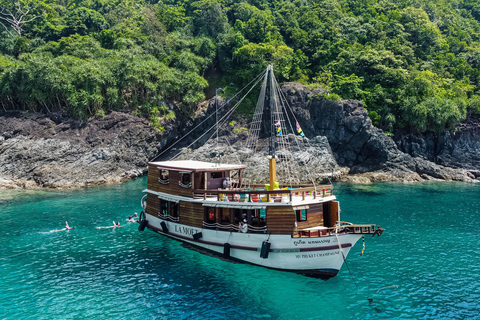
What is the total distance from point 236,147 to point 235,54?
62.4 feet

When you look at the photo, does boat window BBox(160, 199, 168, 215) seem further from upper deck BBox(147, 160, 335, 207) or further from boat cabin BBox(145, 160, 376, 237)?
upper deck BBox(147, 160, 335, 207)

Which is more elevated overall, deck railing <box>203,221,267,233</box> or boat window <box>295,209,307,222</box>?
boat window <box>295,209,307,222</box>

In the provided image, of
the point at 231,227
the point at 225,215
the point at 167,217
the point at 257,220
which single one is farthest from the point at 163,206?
the point at 257,220

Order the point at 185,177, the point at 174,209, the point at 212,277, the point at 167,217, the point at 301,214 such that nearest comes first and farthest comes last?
the point at 212,277
the point at 301,214
the point at 185,177
the point at 174,209
the point at 167,217

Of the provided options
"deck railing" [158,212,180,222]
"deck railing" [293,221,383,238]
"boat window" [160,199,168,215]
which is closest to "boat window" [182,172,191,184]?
"deck railing" [158,212,180,222]

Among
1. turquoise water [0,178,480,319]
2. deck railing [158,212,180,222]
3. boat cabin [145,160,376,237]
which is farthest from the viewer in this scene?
deck railing [158,212,180,222]

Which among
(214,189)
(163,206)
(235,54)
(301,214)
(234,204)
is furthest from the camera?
(235,54)

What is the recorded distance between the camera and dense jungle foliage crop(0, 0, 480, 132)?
52.0m

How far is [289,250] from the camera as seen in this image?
18.9 metres

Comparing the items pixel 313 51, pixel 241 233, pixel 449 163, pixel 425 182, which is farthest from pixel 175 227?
pixel 313 51

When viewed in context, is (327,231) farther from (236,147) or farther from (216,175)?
(236,147)

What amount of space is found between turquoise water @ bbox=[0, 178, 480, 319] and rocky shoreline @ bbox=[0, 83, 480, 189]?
16816 mm

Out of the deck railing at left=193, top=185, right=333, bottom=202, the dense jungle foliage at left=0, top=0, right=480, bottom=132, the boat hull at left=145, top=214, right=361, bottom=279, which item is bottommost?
the boat hull at left=145, top=214, right=361, bottom=279

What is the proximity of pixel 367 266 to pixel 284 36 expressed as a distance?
6043 cm
